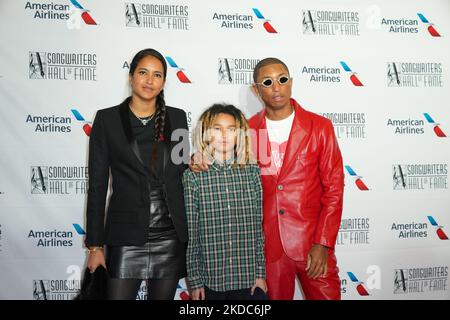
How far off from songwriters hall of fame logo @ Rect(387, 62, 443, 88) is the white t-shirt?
1.38m

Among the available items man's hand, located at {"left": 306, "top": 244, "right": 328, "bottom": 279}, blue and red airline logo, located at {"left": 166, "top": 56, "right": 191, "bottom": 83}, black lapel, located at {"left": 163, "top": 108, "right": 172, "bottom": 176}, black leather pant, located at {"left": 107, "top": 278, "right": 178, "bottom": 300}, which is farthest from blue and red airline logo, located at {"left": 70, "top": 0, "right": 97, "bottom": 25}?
man's hand, located at {"left": 306, "top": 244, "right": 328, "bottom": 279}

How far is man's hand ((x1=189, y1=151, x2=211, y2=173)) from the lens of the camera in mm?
1775

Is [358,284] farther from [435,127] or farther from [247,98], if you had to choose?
[247,98]

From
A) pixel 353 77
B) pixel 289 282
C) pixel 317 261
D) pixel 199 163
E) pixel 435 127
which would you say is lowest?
pixel 289 282

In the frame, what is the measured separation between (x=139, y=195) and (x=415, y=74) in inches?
98.3

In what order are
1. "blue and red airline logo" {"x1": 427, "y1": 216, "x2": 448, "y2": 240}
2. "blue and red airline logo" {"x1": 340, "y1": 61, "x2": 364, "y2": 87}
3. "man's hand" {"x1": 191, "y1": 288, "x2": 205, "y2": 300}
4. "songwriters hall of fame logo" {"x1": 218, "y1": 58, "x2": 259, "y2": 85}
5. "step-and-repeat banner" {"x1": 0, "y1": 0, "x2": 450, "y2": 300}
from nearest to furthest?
"man's hand" {"x1": 191, "y1": 288, "x2": 205, "y2": 300} → "step-and-repeat banner" {"x1": 0, "y1": 0, "x2": 450, "y2": 300} → "songwriters hall of fame logo" {"x1": 218, "y1": 58, "x2": 259, "y2": 85} → "blue and red airline logo" {"x1": 340, "y1": 61, "x2": 364, "y2": 87} → "blue and red airline logo" {"x1": 427, "y1": 216, "x2": 448, "y2": 240}

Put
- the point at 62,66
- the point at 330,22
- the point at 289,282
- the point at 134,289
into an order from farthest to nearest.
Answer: the point at 330,22 < the point at 62,66 < the point at 289,282 < the point at 134,289

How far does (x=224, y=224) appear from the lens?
1719mm

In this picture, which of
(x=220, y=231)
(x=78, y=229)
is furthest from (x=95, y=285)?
(x=78, y=229)

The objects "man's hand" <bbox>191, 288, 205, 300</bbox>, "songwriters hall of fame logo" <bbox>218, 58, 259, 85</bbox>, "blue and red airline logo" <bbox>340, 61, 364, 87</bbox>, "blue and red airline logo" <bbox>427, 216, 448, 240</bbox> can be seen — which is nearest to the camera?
"man's hand" <bbox>191, 288, 205, 300</bbox>

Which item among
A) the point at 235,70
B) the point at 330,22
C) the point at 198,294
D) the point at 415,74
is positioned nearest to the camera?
the point at 198,294

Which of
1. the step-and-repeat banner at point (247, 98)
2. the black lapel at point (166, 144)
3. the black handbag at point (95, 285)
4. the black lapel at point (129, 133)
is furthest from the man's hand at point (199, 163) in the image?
the step-and-repeat banner at point (247, 98)

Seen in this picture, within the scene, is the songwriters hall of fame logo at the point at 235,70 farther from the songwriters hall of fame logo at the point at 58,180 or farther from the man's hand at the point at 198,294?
the man's hand at the point at 198,294

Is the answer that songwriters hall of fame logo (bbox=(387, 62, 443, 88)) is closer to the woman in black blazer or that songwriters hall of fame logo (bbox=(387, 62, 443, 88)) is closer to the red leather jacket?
the red leather jacket
